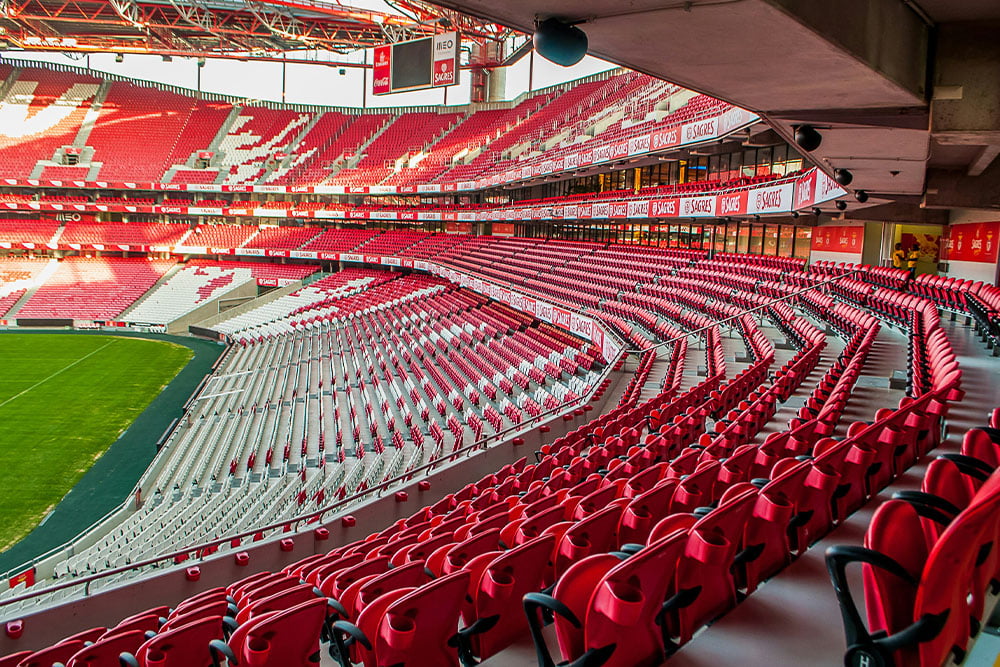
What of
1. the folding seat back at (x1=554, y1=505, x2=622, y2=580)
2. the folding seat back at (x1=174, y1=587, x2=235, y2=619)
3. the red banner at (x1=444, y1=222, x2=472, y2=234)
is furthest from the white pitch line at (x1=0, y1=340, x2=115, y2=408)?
the folding seat back at (x1=554, y1=505, x2=622, y2=580)

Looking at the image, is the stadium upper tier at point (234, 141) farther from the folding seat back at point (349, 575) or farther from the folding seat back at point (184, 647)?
the folding seat back at point (184, 647)

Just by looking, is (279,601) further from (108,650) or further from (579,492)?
(579,492)

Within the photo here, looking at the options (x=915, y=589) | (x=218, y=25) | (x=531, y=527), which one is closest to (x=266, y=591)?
(x=531, y=527)

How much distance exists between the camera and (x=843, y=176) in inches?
348

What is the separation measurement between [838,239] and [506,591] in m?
19.7

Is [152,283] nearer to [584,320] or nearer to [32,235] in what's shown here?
[32,235]

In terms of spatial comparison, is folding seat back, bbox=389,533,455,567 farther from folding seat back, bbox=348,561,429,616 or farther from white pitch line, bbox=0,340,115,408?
white pitch line, bbox=0,340,115,408

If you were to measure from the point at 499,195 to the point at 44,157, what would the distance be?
91.7ft

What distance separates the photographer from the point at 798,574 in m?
2.96

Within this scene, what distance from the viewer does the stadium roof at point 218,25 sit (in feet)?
101

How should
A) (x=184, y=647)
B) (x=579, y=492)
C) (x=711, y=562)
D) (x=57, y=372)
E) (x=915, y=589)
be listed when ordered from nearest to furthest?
(x=915, y=589) → (x=711, y=562) → (x=184, y=647) → (x=579, y=492) → (x=57, y=372)

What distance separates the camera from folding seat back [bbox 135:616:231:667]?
10.4ft

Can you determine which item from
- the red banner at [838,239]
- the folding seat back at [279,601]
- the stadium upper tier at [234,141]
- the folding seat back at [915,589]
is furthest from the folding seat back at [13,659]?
the stadium upper tier at [234,141]

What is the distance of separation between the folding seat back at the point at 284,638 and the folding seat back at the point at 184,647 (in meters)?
0.39
